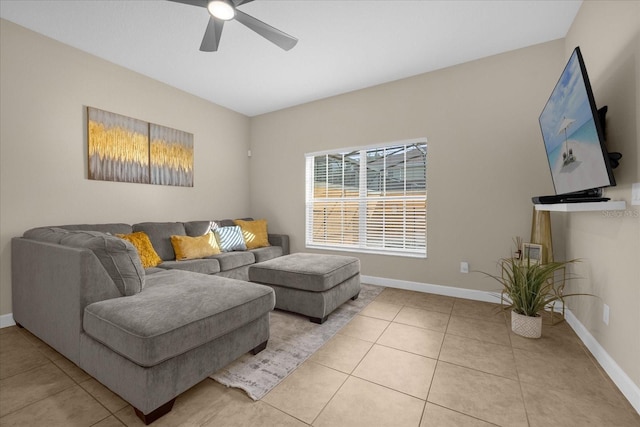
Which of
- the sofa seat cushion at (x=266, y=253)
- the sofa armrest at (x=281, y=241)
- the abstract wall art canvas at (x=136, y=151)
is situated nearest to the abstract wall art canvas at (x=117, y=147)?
the abstract wall art canvas at (x=136, y=151)

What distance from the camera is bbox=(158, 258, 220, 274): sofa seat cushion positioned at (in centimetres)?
291

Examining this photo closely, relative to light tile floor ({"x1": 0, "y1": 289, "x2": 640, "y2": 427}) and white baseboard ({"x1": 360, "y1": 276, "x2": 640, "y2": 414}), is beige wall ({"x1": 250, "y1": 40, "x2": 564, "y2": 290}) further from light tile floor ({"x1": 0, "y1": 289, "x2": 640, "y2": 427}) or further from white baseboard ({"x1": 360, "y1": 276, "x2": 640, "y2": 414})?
light tile floor ({"x1": 0, "y1": 289, "x2": 640, "y2": 427})

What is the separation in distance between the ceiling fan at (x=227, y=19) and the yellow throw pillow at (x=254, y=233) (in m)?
2.47

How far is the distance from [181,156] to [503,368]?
420cm

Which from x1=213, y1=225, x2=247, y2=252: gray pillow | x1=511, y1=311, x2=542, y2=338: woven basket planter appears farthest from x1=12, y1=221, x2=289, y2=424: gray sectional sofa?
x1=511, y1=311, x2=542, y2=338: woven basket planter

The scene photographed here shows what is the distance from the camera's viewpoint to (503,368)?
5.84ft

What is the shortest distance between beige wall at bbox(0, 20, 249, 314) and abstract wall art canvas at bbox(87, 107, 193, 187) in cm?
8

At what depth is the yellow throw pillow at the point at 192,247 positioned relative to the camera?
3.23 meters

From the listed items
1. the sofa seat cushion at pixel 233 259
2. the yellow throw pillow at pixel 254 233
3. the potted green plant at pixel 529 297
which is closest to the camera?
the potted green plant at pixel 529 297

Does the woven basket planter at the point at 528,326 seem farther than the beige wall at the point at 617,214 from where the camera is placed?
Yes

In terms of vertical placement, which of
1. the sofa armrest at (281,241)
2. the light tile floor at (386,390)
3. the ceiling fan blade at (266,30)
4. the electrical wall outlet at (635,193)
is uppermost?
the ceiling fan blade at (266,30)

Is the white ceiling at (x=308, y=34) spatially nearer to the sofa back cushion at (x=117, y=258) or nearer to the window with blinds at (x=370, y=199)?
the window with blinds at (x=370, y=199)

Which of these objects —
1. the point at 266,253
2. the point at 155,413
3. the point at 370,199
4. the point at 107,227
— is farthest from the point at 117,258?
the point at 370,199

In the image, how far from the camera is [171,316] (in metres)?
→ 1.41
